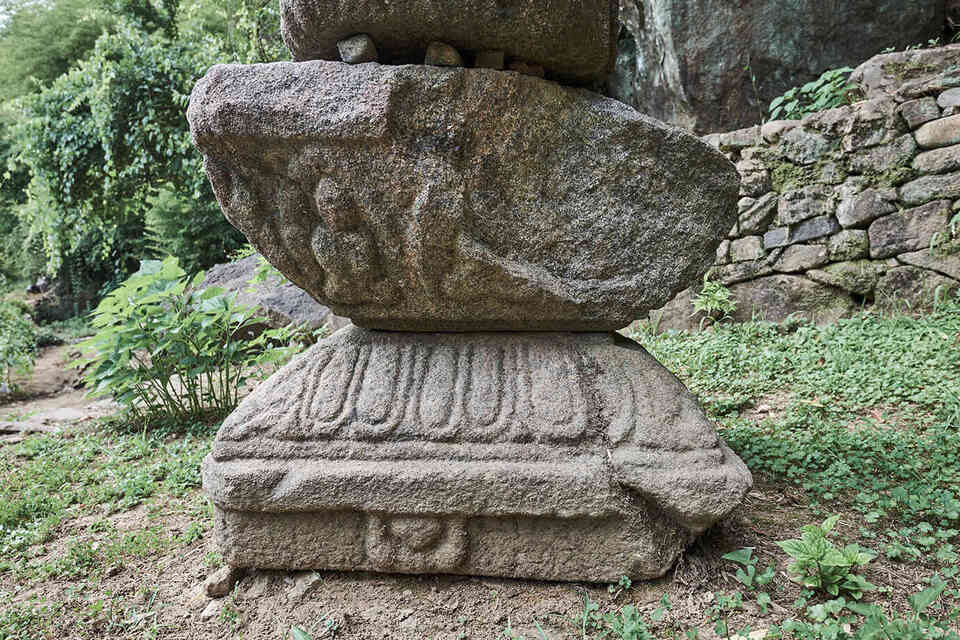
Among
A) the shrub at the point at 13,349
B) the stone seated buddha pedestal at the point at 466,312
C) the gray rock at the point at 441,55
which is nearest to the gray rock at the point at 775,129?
the stone seated buddha pedestal at the point at 466,312

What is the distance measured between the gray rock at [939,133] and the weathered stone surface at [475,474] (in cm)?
293

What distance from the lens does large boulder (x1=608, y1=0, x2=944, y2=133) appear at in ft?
13.9

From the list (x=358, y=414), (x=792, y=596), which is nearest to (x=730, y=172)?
(x=792, y=596)

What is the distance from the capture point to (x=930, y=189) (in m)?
3.44

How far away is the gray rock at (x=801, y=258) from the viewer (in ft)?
12.4

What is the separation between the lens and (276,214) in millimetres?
1672

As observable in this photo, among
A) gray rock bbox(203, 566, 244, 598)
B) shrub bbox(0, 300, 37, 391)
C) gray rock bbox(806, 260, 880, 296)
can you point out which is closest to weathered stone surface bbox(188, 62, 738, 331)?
gray rock bbox(203, 566, 244, 598)

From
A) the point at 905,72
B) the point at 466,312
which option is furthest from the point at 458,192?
the point at 905,72

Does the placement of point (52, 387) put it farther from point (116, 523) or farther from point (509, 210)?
point (509, 210)

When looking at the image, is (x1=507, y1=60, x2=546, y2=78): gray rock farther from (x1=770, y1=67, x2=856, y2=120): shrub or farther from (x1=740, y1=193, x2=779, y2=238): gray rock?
(x1=770, y1=67, x2=856, y2=120): shrub

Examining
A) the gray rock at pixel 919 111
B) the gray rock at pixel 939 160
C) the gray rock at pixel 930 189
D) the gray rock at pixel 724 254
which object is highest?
the gray rock at pixel 919 111

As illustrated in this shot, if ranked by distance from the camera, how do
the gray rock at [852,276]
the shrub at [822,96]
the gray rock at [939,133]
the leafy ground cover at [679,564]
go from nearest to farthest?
the leafy ground cover at [679,564] → the gray rock at [939,133] → the gray rock at [852,276] → the shrub at [822,96]

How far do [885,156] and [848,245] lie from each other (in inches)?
22.1

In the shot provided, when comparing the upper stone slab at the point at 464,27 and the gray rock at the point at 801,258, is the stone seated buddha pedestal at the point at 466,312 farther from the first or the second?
the gray rock at the point at 801,258
